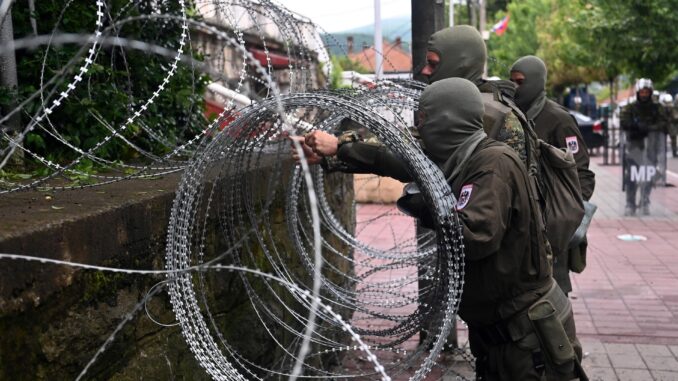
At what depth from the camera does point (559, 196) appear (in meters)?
4.28

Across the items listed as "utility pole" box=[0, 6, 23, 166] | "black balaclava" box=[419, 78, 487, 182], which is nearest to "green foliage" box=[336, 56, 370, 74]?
"utility pole" box=[0, 6, 23, 166]

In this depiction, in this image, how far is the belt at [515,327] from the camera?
3461 mm

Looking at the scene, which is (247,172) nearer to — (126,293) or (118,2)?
(126,293)

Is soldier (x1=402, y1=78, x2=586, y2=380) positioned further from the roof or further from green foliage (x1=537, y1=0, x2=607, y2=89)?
green foliage (x1=537, y1=0, x2=607, y2=89)

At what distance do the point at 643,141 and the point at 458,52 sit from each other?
1029 centimetres

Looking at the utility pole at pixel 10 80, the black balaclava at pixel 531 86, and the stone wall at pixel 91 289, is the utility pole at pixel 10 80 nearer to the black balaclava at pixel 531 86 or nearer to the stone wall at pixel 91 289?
the stone wall at pixel 91 289

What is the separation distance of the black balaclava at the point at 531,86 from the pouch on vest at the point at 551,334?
230 cm

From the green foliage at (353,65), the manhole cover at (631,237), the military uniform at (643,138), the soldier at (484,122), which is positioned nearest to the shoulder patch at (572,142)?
the soldier at (484,122)

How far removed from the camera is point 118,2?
5.70 meters

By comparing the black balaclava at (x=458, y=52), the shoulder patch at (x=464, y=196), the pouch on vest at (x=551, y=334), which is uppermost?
the black balaclava at (x=458, y=52)

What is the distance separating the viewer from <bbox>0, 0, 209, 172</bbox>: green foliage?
4.96 meters

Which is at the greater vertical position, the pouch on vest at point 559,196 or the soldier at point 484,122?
the soldier at point 484,122

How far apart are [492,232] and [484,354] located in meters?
0.74

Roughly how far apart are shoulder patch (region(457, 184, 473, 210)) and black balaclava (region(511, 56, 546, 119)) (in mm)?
2362
